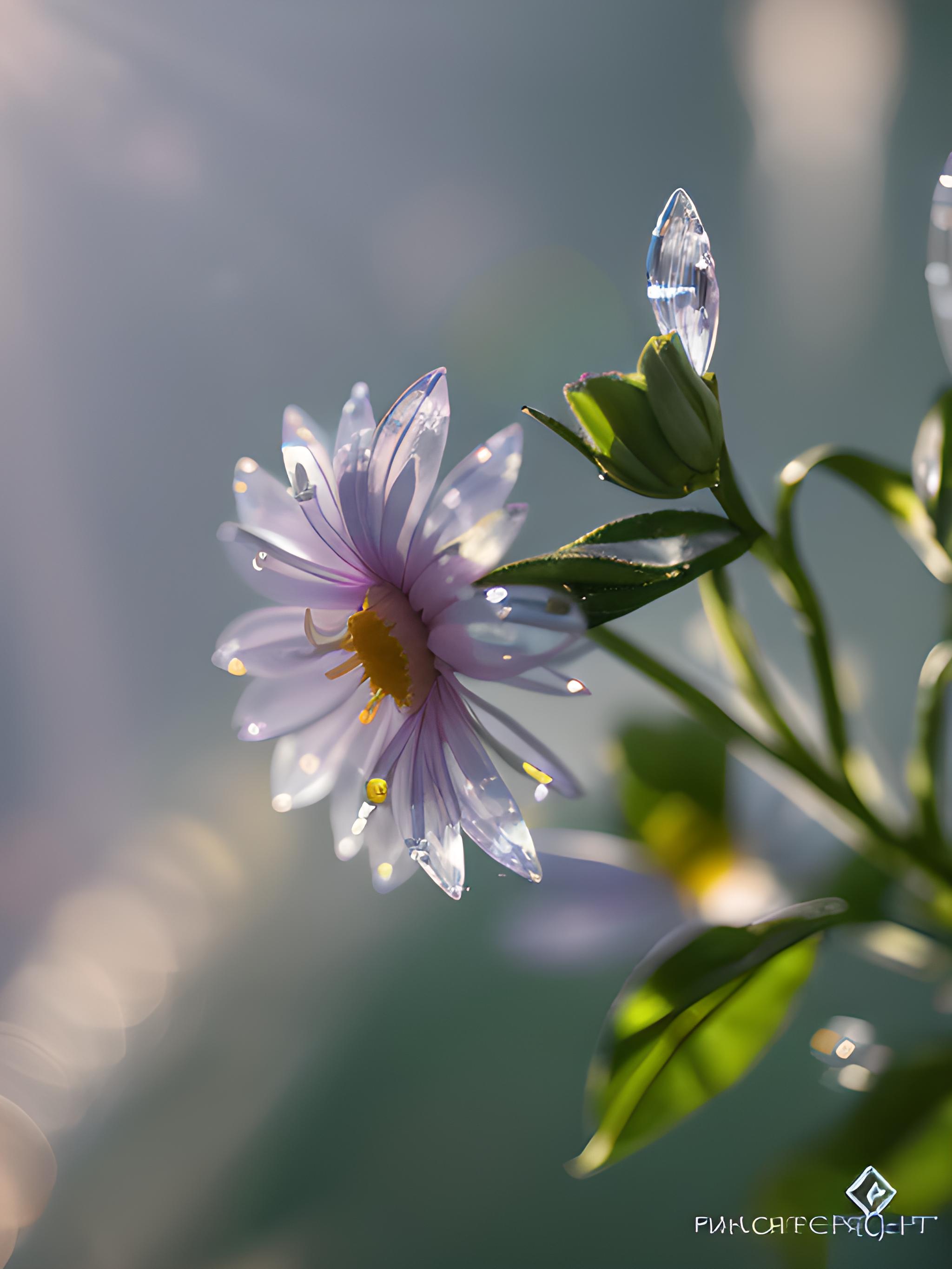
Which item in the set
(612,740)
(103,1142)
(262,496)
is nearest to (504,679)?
(262,496)

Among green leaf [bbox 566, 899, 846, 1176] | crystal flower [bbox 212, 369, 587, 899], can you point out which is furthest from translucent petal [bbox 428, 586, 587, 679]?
green leaf [bbox 566, 899, 846, 1176]

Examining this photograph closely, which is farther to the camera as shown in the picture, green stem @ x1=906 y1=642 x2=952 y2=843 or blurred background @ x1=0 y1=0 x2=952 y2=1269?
blurred background @ x1=0 y1=0 x2=952 y2=1269

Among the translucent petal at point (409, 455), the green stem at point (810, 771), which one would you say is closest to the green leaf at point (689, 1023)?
the green stem at point (810, 771)

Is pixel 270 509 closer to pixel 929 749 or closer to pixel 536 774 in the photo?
pixel 536 774

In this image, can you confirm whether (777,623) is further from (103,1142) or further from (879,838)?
(103,1142)

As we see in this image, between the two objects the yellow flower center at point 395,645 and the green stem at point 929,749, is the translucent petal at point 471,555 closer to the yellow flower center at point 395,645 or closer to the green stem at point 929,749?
the yellow flower center at point 395,645
